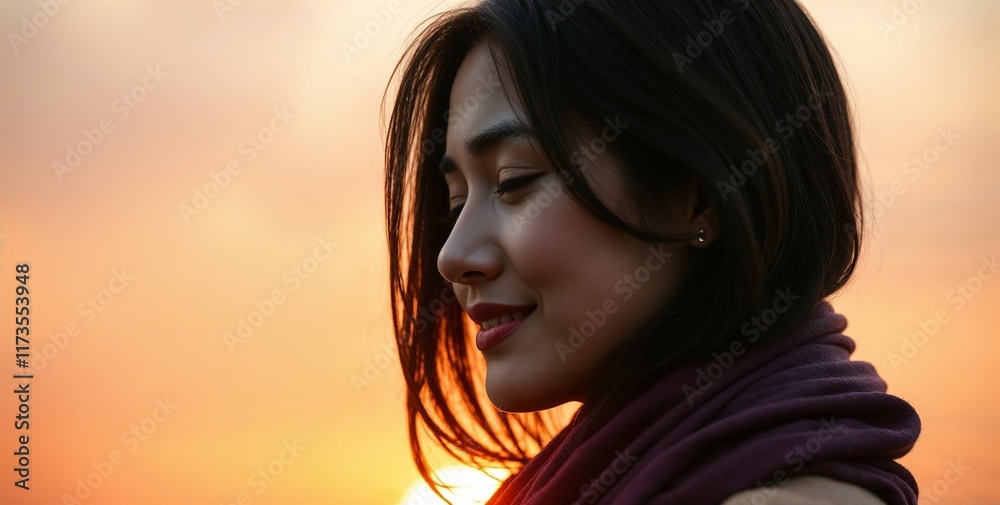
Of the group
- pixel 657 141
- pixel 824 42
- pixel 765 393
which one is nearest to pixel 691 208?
pixel 657 141

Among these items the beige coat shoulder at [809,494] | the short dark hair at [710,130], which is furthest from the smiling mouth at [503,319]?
the beige coat shoulder at [809,494]

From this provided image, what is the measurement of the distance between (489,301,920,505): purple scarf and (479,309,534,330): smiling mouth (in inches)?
10.4

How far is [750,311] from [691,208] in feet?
0.71

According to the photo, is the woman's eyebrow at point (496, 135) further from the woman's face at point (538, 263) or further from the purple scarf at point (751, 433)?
the purple scarf at point (751, 433)

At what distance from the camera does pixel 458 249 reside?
1767 millimetres

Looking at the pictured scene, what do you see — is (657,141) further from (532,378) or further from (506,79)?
(532,378)

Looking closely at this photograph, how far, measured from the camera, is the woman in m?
1.52

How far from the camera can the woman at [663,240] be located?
152 cm

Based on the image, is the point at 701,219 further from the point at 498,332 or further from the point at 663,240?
the point at 498,332

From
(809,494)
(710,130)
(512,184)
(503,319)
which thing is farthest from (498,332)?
(809,494)

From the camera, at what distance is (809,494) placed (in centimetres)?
133

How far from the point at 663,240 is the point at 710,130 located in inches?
8.4

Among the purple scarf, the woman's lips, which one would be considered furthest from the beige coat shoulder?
the woman's lips

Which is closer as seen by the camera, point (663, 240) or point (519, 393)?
point (663, 240)
